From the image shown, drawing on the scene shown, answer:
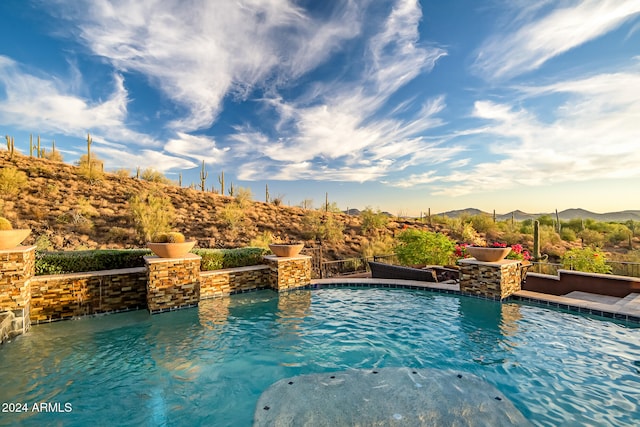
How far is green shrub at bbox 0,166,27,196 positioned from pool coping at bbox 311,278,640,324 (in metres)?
21.2

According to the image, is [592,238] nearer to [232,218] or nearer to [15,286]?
[232,218]

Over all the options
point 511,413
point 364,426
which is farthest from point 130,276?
point 511,413

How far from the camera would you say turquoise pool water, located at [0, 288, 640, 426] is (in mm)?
3228

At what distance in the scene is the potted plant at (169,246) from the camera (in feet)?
22.2

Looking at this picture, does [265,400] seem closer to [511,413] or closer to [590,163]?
[511,413]

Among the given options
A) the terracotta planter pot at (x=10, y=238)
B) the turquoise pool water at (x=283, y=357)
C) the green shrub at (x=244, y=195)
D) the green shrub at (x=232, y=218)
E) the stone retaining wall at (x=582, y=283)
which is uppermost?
the green shrub at (x=244, y=195)

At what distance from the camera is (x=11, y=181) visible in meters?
18.2

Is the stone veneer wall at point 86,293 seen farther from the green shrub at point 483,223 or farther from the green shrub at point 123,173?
the green shrub at point 483,223

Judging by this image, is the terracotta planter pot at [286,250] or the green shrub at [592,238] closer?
the terracotta planter pot at [286,250]

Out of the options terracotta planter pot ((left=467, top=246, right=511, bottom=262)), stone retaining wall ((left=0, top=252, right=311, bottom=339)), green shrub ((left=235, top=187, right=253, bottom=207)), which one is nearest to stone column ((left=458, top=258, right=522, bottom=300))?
terracotta planter pot ((left=467, top=246, right=511, bottom=262))

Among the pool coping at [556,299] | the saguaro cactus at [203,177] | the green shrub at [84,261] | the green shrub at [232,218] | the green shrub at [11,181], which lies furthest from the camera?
the saguaro cactus at [203,177]

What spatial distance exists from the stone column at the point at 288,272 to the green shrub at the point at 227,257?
1.54 ft

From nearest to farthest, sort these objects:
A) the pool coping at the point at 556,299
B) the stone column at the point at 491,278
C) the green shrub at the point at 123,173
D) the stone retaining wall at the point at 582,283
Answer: the pool coping at the point at 556,299
the stone retaining wall at the point at 582,283
the stone column at the point at 491,278
the green shrub at the point at 123,173

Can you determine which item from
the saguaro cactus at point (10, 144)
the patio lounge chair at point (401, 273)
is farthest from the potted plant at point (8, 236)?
the saguaro cactus at point (10, 144)
